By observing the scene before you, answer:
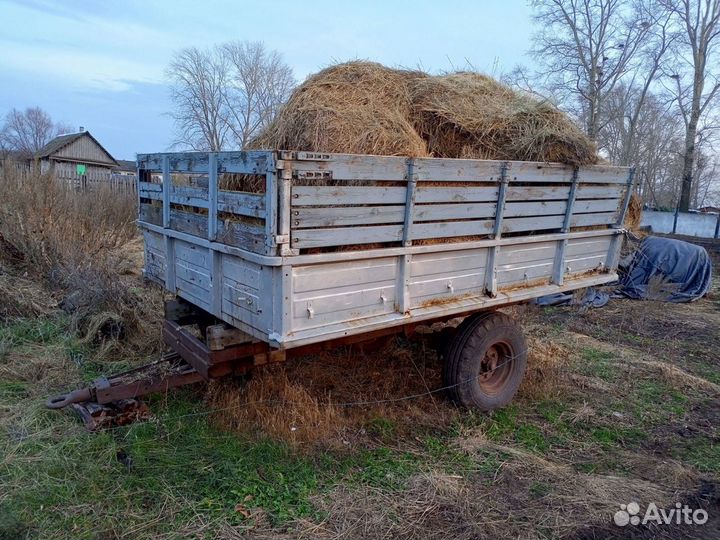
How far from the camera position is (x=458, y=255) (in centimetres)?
372

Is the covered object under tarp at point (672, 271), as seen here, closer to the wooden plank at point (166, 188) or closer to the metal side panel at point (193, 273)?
the metal side panel at point (193, 273)

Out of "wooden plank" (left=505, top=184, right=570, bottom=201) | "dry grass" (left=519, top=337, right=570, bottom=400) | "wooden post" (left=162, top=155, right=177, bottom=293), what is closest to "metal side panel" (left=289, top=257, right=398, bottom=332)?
"wooden plank" (left=505, top=184, right=570, bottom=201)

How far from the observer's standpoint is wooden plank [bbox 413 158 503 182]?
3.37 meters

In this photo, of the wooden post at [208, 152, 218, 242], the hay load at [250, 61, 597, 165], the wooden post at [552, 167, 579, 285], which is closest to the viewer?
the wooden post at [208, 152, 218, 242]

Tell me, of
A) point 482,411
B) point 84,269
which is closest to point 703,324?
point 482,411

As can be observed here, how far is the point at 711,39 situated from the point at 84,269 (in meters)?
28.2

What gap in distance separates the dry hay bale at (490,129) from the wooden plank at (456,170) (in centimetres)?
61

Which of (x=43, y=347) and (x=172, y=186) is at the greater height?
(x=172, y=186)

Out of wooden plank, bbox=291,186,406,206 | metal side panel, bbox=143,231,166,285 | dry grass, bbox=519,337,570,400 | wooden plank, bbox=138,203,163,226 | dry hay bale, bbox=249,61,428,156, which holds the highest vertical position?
dry hay bale, bbox=249,61,428,156

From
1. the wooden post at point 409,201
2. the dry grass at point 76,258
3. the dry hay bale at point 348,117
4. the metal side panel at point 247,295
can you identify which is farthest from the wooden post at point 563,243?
the dry grass at point 76,258

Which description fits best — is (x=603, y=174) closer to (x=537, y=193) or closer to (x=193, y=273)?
(x=537, y=193)

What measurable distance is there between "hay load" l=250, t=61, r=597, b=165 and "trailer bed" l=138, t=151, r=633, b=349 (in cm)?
35

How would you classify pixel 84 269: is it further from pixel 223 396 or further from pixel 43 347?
pixel 223 396

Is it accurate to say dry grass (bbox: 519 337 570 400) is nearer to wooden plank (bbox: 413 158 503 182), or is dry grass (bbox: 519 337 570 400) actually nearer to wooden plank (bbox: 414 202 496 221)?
wooden plank (bbox: 414 202 496 221)
